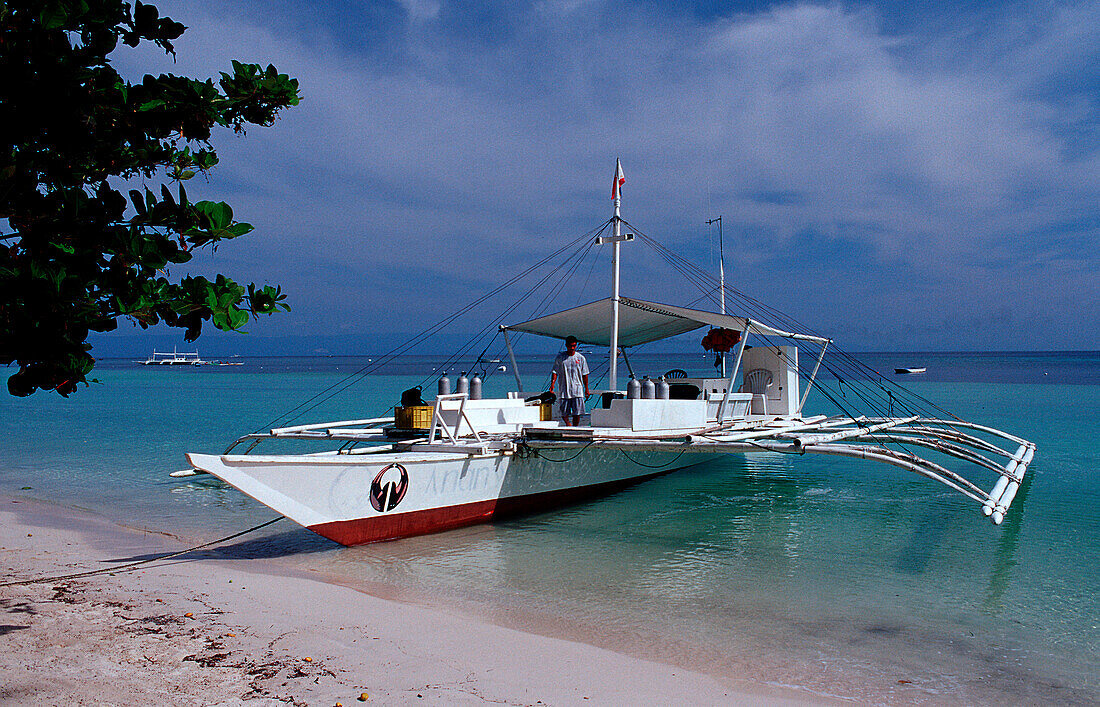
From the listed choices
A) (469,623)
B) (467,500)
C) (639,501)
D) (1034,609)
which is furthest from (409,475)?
(1034,609)

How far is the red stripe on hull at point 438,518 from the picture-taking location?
8.77 meters

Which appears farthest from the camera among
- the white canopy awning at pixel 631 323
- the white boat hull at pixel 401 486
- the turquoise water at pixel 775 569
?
the white canopy awning at pixel 631 323

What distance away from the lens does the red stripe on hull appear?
877 cm

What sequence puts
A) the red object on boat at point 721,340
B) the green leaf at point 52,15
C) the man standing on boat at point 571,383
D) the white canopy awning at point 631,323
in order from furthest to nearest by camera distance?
the red object on boat at point 721,340 < the white canopy awning at point 631,323 < the man standing on boat at point 571,383 < the green leaf at point 52,15

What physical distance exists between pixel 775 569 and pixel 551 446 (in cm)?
330

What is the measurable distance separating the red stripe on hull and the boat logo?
0.67 feet

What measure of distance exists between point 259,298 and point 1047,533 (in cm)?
1207

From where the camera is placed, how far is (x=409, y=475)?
29.5 ft

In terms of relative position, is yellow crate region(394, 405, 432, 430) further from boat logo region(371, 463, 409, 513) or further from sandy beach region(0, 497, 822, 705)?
sandy beach region(0, 497, 822, 705)

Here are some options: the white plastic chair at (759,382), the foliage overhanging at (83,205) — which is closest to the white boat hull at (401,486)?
the foliage overhanging at (83,205)

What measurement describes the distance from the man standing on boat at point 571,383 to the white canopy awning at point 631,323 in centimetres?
130

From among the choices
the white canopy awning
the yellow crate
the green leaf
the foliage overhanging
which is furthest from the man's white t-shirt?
the green leaf

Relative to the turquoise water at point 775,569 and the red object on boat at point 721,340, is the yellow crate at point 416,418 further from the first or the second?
the red object on boat at point 721,340

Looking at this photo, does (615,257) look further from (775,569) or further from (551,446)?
(775,569)
